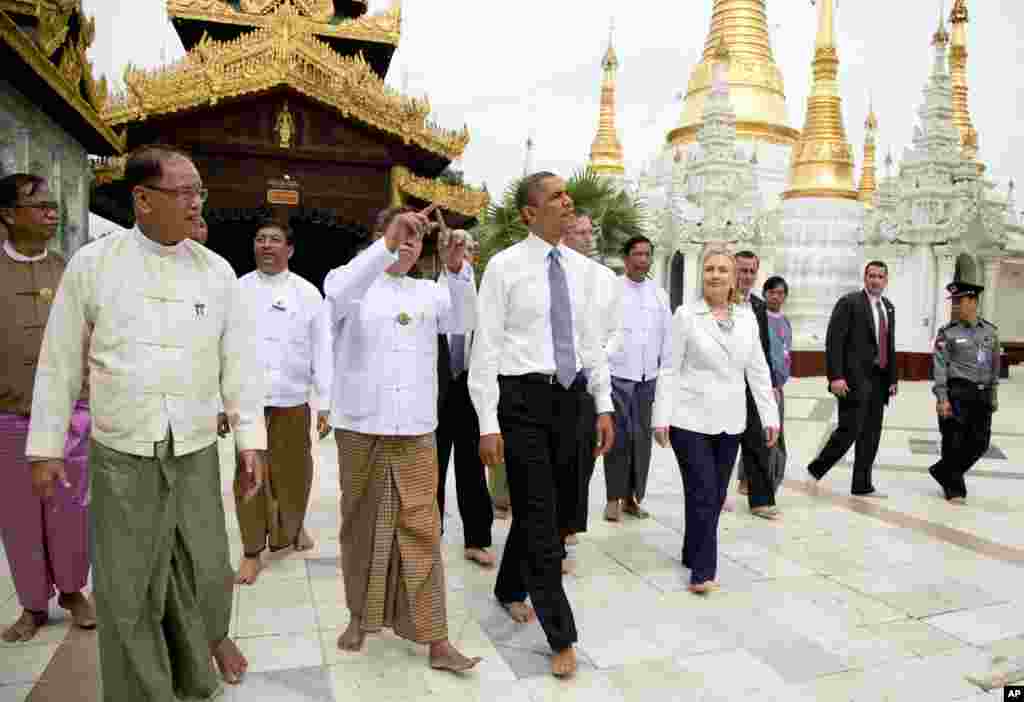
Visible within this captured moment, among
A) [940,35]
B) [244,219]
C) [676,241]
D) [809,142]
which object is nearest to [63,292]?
[244,219]

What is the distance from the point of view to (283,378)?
4664mm

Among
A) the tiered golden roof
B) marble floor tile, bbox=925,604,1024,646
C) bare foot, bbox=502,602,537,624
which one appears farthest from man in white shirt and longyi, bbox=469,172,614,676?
the tiered golden roof

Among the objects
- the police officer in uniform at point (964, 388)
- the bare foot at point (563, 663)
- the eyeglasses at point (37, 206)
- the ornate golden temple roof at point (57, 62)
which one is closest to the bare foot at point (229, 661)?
the bare foot at point (563, 663)

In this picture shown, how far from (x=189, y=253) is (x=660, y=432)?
2.87 meters

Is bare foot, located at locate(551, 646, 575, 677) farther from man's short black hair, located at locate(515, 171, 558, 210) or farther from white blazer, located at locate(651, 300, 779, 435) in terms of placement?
man's short black hair, located at locate(515, 171, 558, 210)

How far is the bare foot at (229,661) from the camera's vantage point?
315 cm

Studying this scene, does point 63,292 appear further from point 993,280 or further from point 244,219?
point 993,280

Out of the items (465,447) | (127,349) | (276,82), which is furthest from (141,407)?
(276,82)

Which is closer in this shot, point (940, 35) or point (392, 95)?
point (392, 95)

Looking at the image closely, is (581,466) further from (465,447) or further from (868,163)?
(868,163)

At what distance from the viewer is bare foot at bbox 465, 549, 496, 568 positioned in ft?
15.9

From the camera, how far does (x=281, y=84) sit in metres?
12.7

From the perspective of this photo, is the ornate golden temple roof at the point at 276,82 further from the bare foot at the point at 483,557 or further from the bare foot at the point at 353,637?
the bare foot at the point at 353,637

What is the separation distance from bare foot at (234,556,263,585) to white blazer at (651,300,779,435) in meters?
2.52
